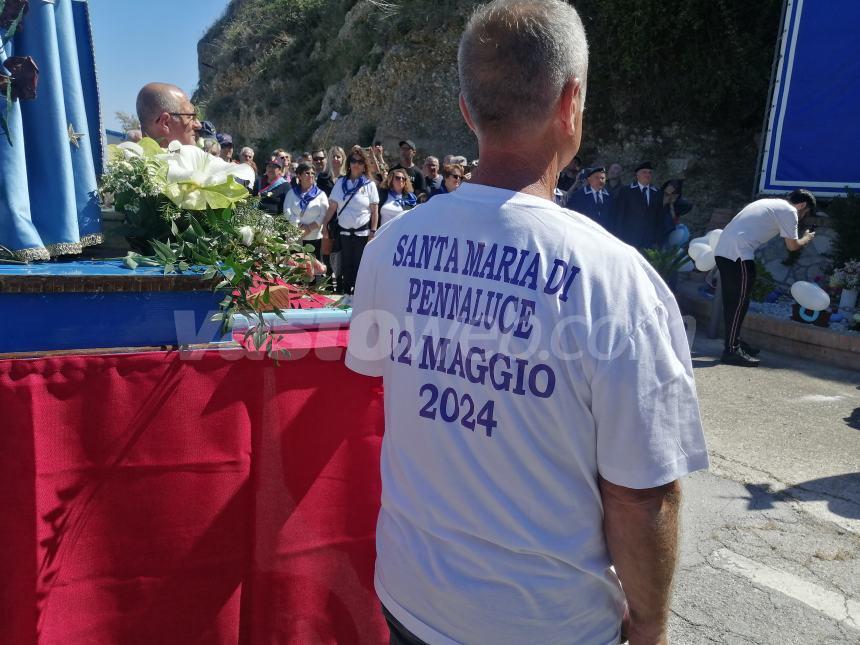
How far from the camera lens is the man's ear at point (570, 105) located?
1.16 m

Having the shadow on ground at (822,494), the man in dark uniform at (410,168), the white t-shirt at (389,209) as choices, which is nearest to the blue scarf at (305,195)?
the white t-shirt at (389,209)

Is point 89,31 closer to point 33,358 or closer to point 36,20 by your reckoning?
point 36,20

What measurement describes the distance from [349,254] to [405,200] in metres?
1.15

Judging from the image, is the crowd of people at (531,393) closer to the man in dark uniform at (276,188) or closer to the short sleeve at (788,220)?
the short sleeve at (788,220)

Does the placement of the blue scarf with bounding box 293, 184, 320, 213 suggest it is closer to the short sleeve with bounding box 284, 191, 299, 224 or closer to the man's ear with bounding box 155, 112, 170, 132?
the short sleeve with bounding box 284, 191, 299, 224

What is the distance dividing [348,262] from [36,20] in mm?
6915

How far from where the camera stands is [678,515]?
1152 mm

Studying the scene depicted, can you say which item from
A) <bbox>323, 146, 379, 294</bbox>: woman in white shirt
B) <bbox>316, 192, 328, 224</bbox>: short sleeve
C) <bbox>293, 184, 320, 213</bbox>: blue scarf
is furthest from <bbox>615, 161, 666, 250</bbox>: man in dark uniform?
<bbox>293, 184, 320, 213</bbox>: blue scarf

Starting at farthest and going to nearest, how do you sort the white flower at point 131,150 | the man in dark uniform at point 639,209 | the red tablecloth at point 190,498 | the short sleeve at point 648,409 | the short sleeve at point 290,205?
1. the man in dark uniform at point 639,209
2. the short sleeve at point 290,205
3. the white flower at point 131,150
4. the red tablecloth at point 190,498
5. the short sleeve at point 648,409

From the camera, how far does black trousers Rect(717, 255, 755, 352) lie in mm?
6496

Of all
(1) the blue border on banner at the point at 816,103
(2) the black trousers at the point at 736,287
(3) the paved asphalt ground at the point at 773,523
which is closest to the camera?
(3) the paved asphalt ground at the point at 773,523

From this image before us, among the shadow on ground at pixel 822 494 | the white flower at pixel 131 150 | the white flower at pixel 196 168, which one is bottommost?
the shadow on ground at pixel 822 494

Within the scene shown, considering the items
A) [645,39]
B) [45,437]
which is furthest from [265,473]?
[645,39]

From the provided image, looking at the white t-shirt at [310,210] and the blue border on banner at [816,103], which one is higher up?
the blue border on banner at [816,103]
